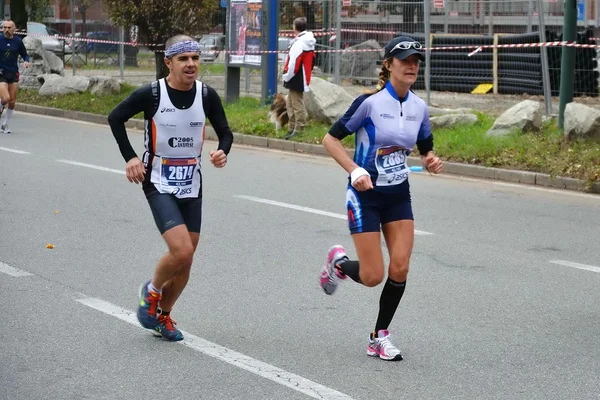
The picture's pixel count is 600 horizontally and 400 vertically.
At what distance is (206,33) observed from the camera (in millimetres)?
25469

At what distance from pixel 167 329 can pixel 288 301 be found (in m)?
1.28

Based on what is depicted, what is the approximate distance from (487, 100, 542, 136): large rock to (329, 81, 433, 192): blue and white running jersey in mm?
10120

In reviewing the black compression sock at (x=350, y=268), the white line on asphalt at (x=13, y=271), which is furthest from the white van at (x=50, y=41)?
the black compression sock at (x=350, y=268)

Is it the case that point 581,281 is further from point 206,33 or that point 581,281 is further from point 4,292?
point 206,33

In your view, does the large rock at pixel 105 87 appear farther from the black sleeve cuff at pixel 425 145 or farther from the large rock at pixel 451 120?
the black sleeve cuff at pixel 425 145

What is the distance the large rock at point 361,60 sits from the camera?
22297 mm

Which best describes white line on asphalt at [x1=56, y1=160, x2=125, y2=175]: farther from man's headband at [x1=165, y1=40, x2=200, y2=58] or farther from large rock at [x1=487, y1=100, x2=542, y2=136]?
man's headband at [x1=165, y1=40, x2=200, y2=58]

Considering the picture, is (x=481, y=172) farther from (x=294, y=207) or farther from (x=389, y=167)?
(x=389, y=167)

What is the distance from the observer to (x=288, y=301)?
25.1 ft

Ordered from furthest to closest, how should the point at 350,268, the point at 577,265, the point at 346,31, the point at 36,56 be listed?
the point at 36,56 → the point at 346,31 → the point at 577,265 → the point at 350,268

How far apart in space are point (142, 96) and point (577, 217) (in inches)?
249

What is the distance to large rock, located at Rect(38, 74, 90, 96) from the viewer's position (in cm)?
2544

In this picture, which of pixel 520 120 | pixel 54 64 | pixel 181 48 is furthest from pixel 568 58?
pixel 54 64

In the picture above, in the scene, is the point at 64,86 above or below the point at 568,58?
below
